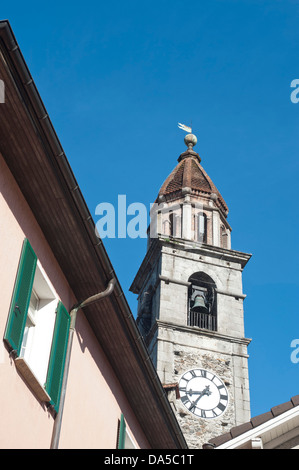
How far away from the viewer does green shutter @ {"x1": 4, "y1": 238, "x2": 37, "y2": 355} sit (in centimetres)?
679

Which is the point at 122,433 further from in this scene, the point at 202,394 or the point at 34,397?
the point at 202,394

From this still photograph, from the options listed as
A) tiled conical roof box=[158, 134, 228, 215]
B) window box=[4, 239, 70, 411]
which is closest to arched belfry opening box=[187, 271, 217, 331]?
tiled conical roof box=[158, 134, 228, 215]

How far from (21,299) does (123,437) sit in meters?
3.80

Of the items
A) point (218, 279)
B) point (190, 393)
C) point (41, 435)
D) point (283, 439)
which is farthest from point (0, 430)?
point (218, 279)

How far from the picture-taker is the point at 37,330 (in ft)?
25.8

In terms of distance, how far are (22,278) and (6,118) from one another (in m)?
1.54

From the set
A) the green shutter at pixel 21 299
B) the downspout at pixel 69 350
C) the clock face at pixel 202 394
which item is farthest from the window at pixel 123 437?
the clock face at pixel 202 394

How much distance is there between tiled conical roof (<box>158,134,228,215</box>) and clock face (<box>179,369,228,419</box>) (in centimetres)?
969

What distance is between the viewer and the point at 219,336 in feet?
86.6

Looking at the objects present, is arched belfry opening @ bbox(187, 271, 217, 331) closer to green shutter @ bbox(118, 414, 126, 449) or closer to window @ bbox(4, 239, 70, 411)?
green shutter @ bbox(118, 414, 126, 449)

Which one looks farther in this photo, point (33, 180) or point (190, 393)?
point (190, 393)

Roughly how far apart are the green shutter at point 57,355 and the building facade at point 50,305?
1cm
